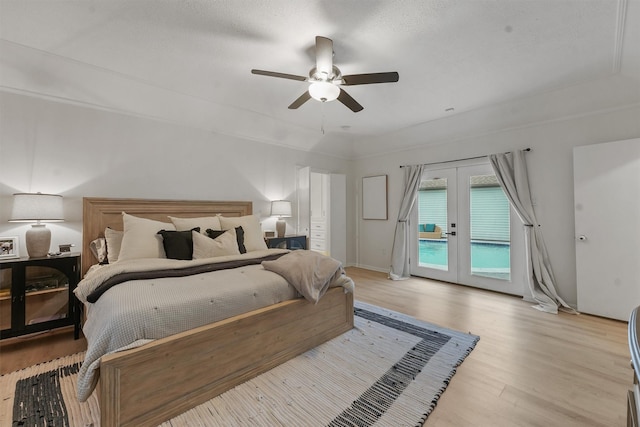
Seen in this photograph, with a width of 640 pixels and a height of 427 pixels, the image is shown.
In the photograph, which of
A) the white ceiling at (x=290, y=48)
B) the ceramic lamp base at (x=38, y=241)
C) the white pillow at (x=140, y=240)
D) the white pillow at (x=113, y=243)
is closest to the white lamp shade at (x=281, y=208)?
the white ceiling at (x=290, y=48)

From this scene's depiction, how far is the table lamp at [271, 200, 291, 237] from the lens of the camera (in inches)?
174

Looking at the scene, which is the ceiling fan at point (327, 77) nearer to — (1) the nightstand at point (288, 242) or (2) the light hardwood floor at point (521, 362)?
(2) the light hardwood floor at point (521, 362)

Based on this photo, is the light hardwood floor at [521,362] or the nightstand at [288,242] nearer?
the light hardwood floor at [521,362]

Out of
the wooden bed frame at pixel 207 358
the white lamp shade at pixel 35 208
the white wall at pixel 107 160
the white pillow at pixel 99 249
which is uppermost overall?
the white wall at pixel 107 160

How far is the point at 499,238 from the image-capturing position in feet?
12.8

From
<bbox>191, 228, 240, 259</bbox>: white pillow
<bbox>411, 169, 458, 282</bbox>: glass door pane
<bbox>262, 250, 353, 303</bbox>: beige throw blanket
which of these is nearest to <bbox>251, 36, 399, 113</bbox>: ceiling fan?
<bbox>262, 250, 353, 303</bbox>: beige throw blanket

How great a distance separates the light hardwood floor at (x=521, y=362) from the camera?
5.31 feet

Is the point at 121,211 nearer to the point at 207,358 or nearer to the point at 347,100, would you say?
the point at 207,358

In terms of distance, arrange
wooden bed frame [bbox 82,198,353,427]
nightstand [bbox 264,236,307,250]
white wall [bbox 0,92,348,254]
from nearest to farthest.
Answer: wooden bed frame [bbox 82,198,353,427], white wall [bbox 0,92,348,254], nightstand [bbox 264,236,307,250]

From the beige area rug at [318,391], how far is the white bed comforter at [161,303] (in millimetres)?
Result: 486

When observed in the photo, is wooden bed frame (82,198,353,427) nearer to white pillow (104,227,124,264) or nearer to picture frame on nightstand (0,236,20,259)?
white pillow (104,227,124,264)

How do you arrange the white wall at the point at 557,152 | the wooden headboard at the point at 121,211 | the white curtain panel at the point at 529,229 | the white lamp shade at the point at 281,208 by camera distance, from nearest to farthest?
the wooden headboard at the point at 121,211, the white wall at the point at 557,152, the white curtain panel at the point at 529,229, the white lamp shade at the point at 281,208

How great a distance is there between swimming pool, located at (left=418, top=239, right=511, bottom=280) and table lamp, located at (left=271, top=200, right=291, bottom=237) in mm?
2559

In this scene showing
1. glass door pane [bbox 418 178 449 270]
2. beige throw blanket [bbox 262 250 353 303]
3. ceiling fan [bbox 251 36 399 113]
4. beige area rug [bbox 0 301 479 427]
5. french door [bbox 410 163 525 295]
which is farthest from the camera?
glass door pane [bbox 418 178 449 270]
